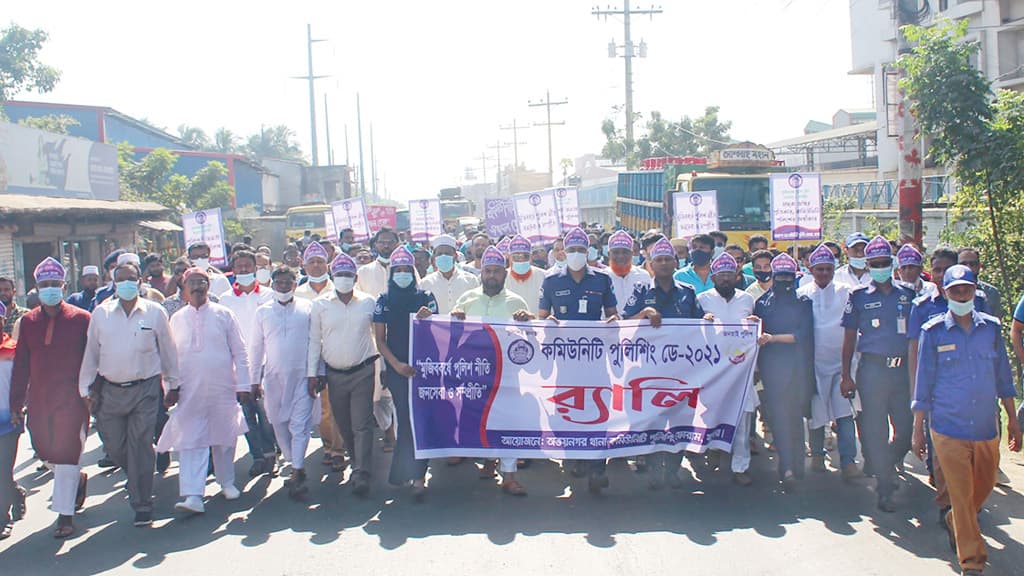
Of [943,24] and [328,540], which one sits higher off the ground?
[943,24]

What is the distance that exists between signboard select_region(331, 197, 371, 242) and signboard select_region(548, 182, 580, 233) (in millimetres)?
4104

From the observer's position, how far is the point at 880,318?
7.00 meters

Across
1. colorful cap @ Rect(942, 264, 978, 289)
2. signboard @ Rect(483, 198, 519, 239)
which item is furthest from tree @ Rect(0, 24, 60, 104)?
colorful cap @ Rect(942, 264, 978, 289)

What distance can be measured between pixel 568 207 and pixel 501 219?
494 centimetres

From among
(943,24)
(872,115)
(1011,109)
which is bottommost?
(1011,109)

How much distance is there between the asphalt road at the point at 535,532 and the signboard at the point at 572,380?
515mm

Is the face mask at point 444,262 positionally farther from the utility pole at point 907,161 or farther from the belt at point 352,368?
the utility pole at point 907,161

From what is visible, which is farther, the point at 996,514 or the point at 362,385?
the point at 362,385

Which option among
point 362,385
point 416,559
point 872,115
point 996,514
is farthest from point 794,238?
point 872,115

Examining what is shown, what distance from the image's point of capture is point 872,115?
6119 cm

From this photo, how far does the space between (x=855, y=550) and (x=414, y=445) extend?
11.1ft

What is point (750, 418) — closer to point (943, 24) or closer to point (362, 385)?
point (362, 385)

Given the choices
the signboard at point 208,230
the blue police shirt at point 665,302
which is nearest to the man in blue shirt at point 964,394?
the blue police shirt at point 665,302

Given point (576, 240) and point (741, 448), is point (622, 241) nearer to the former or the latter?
point (576, 240)
